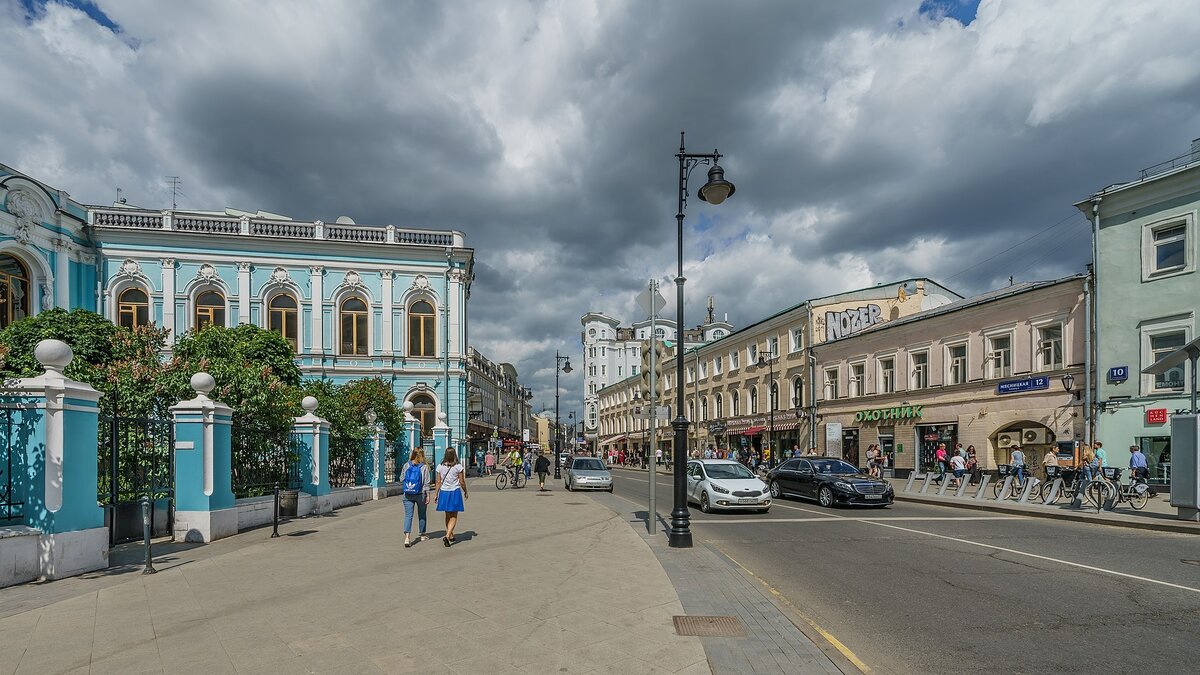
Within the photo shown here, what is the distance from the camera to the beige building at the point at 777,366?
37312 millimetres

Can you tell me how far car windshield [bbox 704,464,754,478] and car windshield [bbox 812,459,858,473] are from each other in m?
2.80

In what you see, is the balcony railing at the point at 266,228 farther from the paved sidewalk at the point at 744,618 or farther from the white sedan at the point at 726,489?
the paved sidewalk at the point at 744,618

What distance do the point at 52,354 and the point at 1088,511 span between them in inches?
839

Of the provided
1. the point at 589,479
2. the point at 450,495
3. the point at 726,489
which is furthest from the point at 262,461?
the point at 589,479

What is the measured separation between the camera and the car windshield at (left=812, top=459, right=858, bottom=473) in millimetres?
20062

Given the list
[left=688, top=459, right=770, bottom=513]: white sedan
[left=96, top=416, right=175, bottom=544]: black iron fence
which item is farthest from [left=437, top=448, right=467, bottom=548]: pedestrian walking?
[left=688, top=459, right=770, bottom=513]: white sedan

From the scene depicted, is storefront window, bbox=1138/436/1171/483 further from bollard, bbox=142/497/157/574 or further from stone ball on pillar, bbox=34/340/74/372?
stone ball on pillar, bbox=34/340/74/372

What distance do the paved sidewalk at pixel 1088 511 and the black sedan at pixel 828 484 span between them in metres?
2.19

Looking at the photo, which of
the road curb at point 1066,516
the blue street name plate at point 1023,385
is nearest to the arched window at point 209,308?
the road curb at point 1066,516

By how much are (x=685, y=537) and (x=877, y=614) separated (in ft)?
13.7

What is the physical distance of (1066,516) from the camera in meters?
15.7

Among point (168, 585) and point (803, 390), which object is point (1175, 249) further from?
point (168, 585)

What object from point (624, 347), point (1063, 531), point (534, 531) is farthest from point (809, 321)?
point (624, 347)

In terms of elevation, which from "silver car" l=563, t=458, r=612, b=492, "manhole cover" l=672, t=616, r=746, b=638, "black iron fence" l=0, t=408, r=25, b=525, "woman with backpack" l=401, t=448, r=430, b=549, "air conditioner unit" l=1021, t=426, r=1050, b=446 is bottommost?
"silver car" l=563, t=458, r=612, b=492
